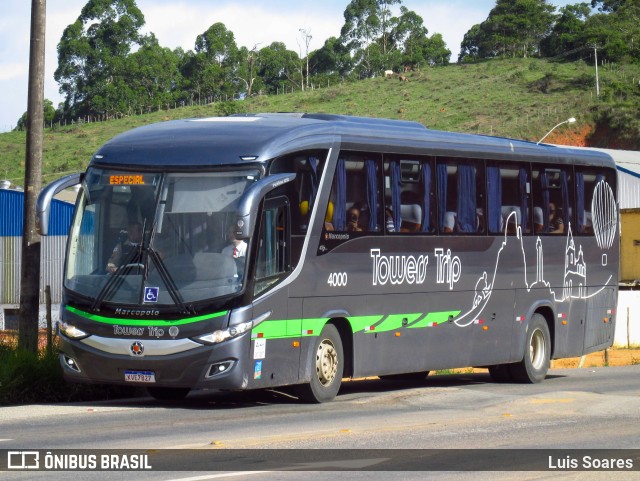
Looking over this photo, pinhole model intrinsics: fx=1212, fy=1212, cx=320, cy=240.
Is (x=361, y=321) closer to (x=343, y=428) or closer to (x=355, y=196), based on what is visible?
(x=355, y=196)

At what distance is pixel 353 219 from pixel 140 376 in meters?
3.63

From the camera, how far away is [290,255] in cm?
1476

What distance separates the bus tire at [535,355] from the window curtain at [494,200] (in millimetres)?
2066

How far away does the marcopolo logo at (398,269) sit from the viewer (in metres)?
16.4

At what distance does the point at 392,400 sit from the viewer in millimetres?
15789

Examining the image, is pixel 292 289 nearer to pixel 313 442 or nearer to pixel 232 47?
pixel 313 442

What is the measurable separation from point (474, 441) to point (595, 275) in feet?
36.3

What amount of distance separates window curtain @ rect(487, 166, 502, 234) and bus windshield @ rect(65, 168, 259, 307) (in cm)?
578

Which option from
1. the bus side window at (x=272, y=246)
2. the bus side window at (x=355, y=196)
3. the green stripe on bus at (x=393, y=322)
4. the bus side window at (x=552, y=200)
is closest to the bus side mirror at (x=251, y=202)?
the bus side window at (x=272, y=246)

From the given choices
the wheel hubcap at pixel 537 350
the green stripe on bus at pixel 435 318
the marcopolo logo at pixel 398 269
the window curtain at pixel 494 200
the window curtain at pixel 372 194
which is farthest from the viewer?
the wheel hubcap at pixel 537 350

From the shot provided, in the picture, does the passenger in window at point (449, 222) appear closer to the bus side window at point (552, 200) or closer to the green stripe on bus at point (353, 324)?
the green stripe on bus at point (353, 324)

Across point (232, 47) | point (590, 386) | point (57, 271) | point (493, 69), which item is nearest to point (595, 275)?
point (590, 386)

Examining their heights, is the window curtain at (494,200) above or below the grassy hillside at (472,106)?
below

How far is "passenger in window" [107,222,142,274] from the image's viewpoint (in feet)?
46.8
